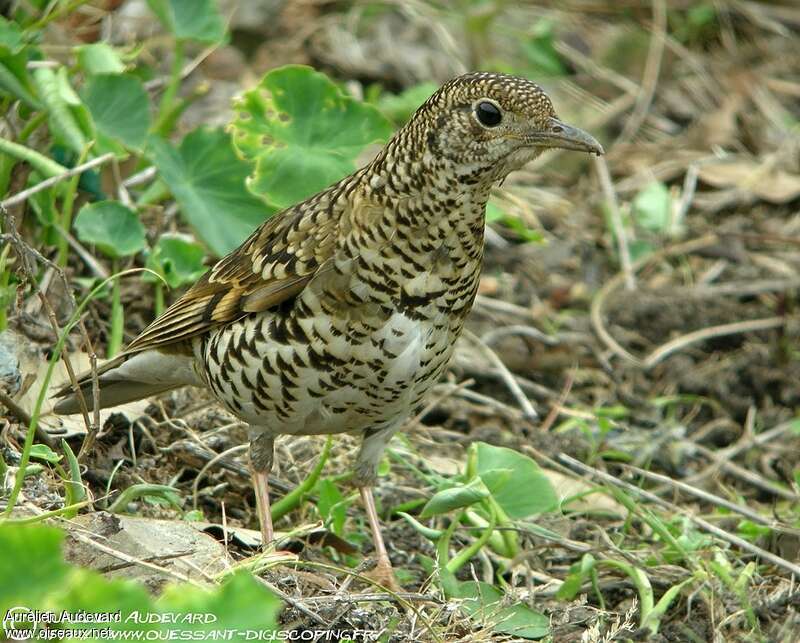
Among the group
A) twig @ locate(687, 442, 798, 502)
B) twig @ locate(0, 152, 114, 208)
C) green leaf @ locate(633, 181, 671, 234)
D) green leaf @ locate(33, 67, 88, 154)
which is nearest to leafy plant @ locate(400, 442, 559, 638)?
twig @ locate(687, 442, 798, 502)

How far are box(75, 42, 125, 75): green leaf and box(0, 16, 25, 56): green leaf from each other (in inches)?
15.1

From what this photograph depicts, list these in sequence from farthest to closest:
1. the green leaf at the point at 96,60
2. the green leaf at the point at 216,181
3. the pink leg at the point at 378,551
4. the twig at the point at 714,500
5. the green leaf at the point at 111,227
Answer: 1. the green leaf at the point at 96,60
2. the green leaf at the point at 216,181
3. the green leaf at the point at 111,227
4. the twig at the point at 714,500
5. the pink leg at the point at 378,551

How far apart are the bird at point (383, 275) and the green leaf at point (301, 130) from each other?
95 cm

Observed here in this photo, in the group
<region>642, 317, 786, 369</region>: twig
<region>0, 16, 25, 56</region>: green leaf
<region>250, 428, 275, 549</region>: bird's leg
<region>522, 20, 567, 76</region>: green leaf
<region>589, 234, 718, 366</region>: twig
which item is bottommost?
<region>642, 317, 786, 369</region>: twig

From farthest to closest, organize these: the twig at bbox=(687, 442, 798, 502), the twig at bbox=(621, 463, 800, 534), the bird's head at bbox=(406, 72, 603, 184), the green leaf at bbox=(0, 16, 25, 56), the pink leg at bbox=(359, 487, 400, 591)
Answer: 1. the twig at bbox=(687, 442, 798, 502)
2. the green leaf at bbox=(0, 16, 25, 56)
3. the twig at bbox=(621, 463, 800, 534)
4. the pink leg at bbox=(359, 487, 400, 591)
5. the bird's head at bbox=(406, 72, 603, 184)

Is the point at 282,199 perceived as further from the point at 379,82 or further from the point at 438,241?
the point at 379,82

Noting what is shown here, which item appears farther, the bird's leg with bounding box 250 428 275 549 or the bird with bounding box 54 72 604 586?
the bird's leg with bounding box 250 428 275 549

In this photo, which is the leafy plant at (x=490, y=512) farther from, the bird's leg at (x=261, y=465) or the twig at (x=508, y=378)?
the twig at (x=508, y=378)

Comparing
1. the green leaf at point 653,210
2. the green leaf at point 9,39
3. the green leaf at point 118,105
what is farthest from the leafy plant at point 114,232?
the green leaf at point 653,210

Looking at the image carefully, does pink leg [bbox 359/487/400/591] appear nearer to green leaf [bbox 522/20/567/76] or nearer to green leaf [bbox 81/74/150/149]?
green leaf [bbox 81/74/150/149]

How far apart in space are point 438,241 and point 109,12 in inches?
160

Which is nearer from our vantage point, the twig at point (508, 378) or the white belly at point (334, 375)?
the white belly at point (334, 375)

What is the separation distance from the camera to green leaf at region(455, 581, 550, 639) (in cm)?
392

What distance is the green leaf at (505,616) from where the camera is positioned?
3922mm
